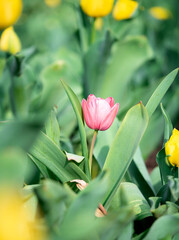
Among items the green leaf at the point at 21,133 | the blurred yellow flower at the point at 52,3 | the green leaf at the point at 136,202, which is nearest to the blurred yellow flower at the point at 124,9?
the green leaf at the point at 136,202

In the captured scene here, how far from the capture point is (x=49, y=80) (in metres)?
1.60

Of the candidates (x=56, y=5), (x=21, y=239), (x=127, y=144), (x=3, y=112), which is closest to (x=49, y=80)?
(x=3, y=112)

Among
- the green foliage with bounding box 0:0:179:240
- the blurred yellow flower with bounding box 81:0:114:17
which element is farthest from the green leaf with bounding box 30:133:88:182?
the blurred yellow flower with bounding box 81:0:114:17

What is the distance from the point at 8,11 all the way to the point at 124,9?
554 mm

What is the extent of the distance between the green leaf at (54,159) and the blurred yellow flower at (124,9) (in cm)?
94

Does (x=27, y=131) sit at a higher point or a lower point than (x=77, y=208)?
higher

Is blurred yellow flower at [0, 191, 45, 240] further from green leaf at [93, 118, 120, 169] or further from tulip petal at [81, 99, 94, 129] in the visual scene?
green leaf at [93, 118, 120, 169]

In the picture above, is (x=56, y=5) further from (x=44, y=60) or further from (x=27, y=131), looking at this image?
(x=27, y=131)

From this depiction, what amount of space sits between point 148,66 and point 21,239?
1708 mm

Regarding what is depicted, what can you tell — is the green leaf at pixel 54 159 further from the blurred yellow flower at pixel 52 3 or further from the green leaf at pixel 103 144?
the blurred yellow flower at pixel 52 3

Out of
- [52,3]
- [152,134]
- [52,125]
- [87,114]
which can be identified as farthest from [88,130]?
[52,3]

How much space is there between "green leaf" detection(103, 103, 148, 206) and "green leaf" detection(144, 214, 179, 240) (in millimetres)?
126

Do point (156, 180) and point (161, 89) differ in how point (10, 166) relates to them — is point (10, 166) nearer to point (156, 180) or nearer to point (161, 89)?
point (161, 89)

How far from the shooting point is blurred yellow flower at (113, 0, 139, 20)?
5.14 feet
